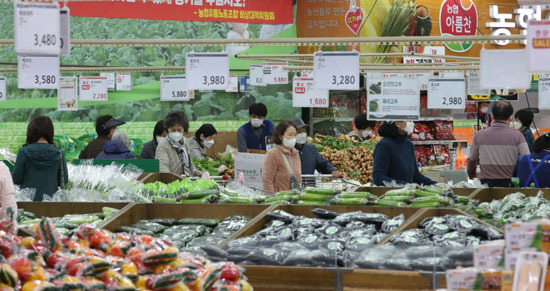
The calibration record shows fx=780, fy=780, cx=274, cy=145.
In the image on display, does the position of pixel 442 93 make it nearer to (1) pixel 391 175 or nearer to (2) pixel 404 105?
(2) pixel 404 105

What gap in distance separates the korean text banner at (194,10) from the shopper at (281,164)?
4.30m

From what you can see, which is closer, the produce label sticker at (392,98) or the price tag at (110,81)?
the produce label sticker at (392,98)

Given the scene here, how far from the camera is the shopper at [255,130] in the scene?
1017 cm

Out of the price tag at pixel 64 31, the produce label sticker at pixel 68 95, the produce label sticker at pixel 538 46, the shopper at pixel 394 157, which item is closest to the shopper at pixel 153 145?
the shopper at pixel 394 157

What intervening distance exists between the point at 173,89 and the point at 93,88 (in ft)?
4.22

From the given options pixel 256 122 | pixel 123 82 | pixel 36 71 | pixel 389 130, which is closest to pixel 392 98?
pixel 389 130

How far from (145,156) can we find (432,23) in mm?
7097

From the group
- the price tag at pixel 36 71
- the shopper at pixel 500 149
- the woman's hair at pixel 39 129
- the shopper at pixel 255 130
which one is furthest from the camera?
the shopper at pixel 255 130

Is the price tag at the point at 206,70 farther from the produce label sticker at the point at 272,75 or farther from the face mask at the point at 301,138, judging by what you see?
the produce label sticker at the point at 272,75

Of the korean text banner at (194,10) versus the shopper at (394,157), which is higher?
the korean text banner at (194,10)

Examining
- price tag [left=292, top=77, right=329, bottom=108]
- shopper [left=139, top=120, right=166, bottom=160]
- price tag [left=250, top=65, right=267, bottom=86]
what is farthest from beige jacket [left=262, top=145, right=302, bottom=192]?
price tag [left=250, top=65, right=267, bottom=86]

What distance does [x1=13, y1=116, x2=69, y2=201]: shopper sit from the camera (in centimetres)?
659

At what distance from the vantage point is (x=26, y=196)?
5797 mm

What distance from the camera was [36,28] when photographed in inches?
209
